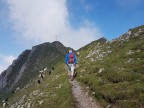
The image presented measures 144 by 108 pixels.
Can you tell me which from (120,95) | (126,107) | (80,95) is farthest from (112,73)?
(126,107)

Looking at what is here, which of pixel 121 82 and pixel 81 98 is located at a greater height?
pixel 121 82

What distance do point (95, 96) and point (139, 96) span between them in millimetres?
5558

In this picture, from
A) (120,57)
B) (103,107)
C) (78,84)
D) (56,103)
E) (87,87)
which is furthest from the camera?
(120,57)

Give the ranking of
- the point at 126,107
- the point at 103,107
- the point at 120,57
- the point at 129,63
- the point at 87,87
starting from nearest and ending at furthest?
the point at 126,107 → the point at 103,107 → the point at 87,87 → the point at 129,63 → the point at 120,57

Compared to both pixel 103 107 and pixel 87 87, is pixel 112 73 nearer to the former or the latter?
pixel 87 87

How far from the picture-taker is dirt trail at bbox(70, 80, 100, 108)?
2778 cm

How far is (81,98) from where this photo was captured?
3025 centimetres

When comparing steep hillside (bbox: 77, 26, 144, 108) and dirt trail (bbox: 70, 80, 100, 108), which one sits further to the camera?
dirt trail (bbox: 70, 80, 100, 108)

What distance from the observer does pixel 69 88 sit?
34.7 m

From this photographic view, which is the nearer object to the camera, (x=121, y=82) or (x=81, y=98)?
(x=81, y=98)

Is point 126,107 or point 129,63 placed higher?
point 129,63

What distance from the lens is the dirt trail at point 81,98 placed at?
27.8 meters

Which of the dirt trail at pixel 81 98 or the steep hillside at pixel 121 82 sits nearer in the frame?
the steep hillside at pixel 121 82

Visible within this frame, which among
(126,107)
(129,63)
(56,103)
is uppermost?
(129,63)
